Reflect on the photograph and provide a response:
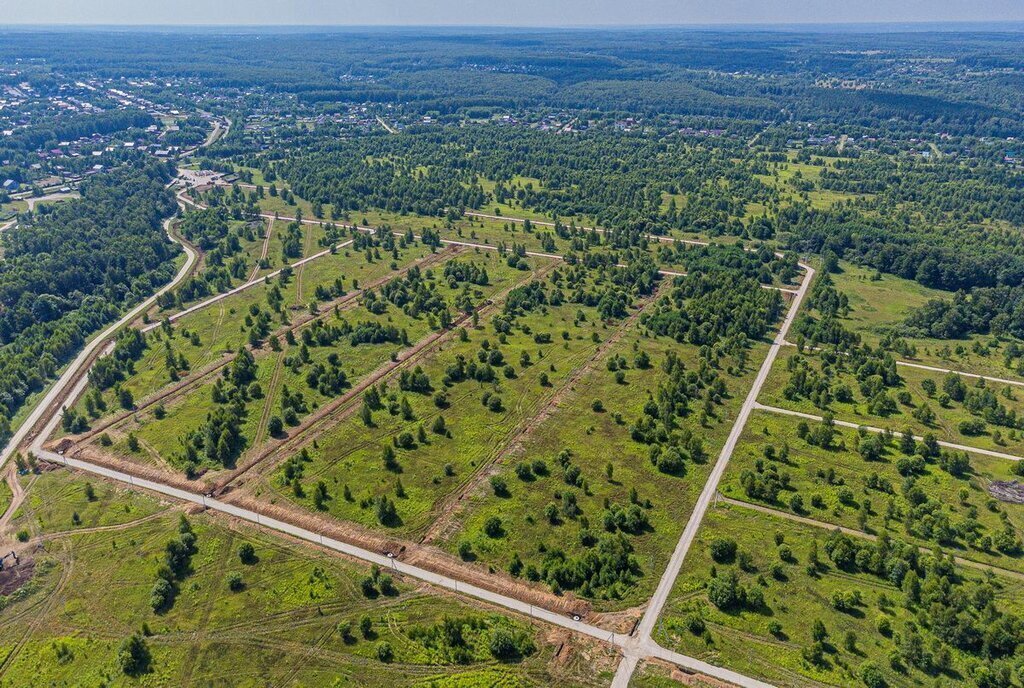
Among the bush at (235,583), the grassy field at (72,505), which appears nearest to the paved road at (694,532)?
the bush at (235,583)

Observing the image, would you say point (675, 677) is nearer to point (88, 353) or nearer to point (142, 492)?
point (142, 492)

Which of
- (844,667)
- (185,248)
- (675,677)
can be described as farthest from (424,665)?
(185,248)

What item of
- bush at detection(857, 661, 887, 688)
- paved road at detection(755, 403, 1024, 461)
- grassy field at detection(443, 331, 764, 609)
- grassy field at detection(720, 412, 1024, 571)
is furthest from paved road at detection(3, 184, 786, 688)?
bush at detection(857, 661, 887, 688)

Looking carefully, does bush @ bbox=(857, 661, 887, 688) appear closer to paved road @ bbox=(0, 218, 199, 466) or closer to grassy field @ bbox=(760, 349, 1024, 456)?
grassy field @ bbox=(760, 349, 1024, 456)

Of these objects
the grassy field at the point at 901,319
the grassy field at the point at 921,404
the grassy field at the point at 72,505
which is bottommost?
the grassy field at the point at 901,319

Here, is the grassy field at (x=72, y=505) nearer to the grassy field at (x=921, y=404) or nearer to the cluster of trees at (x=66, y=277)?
the cluster of trees at (x=66, y=277)

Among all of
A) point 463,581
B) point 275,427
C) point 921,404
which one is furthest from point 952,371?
point 275,427

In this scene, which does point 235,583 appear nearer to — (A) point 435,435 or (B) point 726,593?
(A) point 435,435
